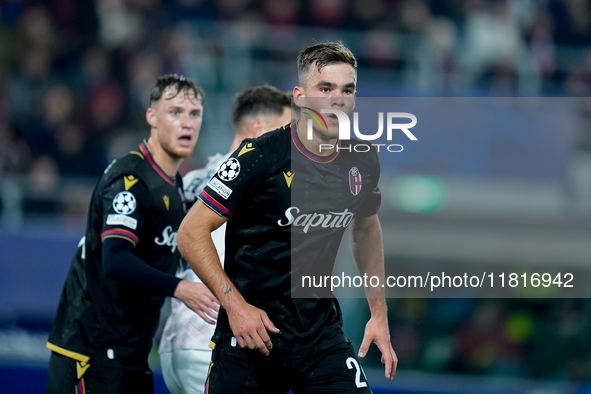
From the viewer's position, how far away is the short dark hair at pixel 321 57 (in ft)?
11.7

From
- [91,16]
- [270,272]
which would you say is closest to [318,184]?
[270,272]

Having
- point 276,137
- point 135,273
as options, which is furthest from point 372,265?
point 135,273

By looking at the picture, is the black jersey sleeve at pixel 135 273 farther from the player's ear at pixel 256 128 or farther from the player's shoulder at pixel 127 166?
the player's ear at pixel 256 128

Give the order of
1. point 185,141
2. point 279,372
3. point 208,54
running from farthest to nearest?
point 208,54 → point 185,141 → point 279,372

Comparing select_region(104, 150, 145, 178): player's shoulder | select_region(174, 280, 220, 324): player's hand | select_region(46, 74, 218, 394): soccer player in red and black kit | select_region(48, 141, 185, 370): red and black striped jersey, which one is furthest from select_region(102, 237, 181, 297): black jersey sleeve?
select_region(104, 150, 145, 178): player's shoulder

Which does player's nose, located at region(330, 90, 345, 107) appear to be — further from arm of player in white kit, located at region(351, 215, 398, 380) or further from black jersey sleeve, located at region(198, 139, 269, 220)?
arm of player in white kit, located at region(351, 215, 398, 380)

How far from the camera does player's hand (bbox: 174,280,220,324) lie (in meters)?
3.80

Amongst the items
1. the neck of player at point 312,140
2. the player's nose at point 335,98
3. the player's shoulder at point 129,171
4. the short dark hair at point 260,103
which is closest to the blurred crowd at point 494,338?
the short dark hair at point 260,103

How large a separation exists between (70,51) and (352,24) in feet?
14.4

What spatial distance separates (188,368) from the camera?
15.6ft

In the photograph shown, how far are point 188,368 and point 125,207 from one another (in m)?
1.20

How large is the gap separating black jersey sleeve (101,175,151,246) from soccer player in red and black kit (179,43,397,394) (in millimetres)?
851

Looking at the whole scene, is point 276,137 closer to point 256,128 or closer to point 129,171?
point 129,171

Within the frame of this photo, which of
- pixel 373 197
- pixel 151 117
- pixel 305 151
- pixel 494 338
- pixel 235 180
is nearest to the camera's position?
pixel 235 180
